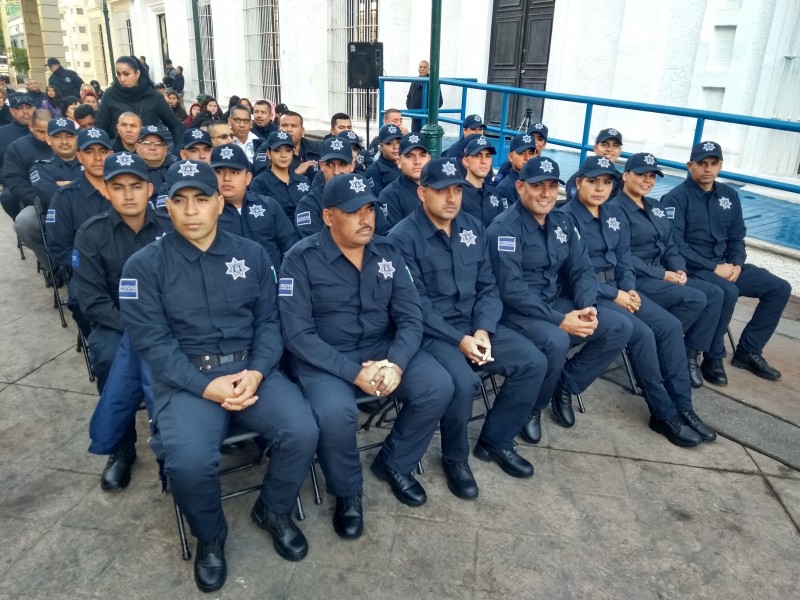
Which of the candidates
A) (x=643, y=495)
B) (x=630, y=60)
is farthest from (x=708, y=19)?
(x=643, y=495)

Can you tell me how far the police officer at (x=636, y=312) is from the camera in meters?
3.66

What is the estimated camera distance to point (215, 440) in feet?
8.09

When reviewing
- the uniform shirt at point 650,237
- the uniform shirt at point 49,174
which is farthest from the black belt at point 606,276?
the uniform shirt at point 49,174

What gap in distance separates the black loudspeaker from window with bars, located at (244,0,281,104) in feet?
24.6

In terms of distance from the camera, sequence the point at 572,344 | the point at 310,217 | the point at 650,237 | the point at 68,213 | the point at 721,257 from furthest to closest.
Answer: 1. the point at 721,257
2. the point at 650,237
3. the point at 310,217
4. the point at 68,213
5. the point at 572,344

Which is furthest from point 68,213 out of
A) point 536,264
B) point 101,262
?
point 536,264

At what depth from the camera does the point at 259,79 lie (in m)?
15.5

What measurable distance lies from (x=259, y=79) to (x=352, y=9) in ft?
13.8

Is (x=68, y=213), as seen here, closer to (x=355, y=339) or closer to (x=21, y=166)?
(x=355, y=339)

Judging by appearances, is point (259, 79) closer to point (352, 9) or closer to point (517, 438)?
point (352, 9)

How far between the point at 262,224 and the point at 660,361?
288 centimetres

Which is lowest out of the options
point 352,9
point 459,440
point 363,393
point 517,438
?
point 517,438

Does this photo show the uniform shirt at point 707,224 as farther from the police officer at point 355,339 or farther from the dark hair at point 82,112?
the dark hair at point 82,112

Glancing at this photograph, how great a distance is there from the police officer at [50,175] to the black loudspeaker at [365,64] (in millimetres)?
3944
